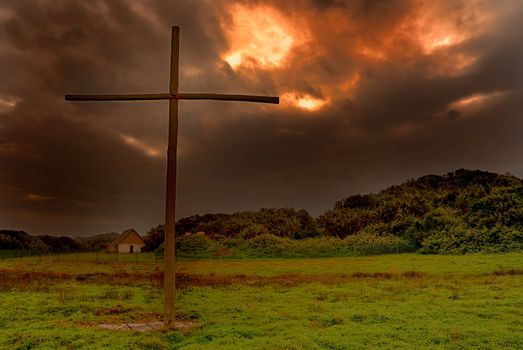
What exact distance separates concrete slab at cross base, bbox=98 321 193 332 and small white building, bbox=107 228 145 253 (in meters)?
38.2

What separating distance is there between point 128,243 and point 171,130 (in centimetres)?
4037

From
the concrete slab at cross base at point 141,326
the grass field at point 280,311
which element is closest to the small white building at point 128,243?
the grass field at point 280,311

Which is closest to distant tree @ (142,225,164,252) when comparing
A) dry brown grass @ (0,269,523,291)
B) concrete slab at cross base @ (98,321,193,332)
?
dry brown grass @ (0,269,523,291)

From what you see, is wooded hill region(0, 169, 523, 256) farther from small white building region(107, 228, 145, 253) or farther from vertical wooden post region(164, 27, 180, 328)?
vertical wooden post region(164, 27, 180, 328)

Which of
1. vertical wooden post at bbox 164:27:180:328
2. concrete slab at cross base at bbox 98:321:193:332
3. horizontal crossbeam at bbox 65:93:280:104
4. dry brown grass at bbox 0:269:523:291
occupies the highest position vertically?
horizontal crossbeam at bbox 65:93:280:104

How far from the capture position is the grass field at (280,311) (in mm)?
9664

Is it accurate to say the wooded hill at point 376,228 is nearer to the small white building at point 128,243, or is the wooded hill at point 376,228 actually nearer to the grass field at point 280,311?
the small white building at point 128,243

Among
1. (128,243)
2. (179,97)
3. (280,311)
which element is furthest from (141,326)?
(128,243)

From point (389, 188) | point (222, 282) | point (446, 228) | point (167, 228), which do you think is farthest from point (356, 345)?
point (389, 188)

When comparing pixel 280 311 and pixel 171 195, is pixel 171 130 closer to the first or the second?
pixel 171 195

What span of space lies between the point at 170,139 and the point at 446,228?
3204cm

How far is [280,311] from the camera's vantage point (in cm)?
1304

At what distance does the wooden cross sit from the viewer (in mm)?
10414

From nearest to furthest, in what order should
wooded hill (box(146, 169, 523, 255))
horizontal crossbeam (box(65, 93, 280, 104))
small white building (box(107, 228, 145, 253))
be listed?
horizontal crossbeam (box(65, 93, 280, 104)), wooded hill (box(146, 169, 523, 255)), small white building (box(107, 228, 145, 253))
